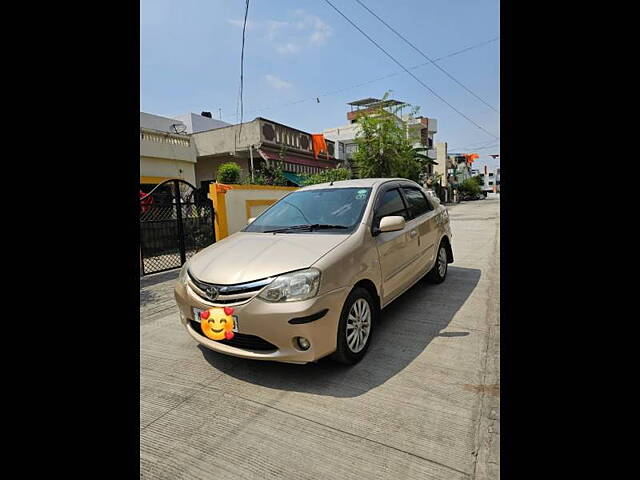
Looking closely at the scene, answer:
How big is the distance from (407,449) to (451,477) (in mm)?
256

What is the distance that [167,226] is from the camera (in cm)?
699

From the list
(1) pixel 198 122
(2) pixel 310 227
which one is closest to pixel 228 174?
(2) pixel 310 227

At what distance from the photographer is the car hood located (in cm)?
268

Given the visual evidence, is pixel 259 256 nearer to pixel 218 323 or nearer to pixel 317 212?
pixel 218 323

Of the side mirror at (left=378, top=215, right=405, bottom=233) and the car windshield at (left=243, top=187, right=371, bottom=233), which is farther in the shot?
the car windshield at (left=243, top=187, right=371, bottom=233)

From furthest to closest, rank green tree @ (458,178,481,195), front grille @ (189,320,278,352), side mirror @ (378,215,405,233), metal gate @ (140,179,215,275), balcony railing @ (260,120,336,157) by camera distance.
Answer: green tree @ (458,178,481,195) → balcony railing @ (260,120,336,157) → metal gate @ (140,179,215,275) → side mirror @ (378,215,405,233) → front grille @ (189,320,278,352)

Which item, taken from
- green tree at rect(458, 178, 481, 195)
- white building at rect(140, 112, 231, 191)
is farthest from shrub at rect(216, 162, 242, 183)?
green tree at rect(458, 178, 481, 195)

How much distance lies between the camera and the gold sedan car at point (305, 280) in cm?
256

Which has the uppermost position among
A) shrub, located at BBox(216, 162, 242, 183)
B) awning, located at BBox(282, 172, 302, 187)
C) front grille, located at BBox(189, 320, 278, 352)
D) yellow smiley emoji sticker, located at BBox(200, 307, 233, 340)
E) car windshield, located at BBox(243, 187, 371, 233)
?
awning, located at BBox(282, 172, 302, 187)

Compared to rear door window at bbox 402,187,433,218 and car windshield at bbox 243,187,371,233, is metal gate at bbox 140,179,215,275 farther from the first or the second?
rear door window at bbox 402,187,433,218

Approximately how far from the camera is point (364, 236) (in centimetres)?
316

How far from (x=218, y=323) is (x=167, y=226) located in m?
4.89

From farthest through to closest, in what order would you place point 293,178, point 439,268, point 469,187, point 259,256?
1. point 469,187
2. point 293,178
3. point 439,268
4. point 259,256
